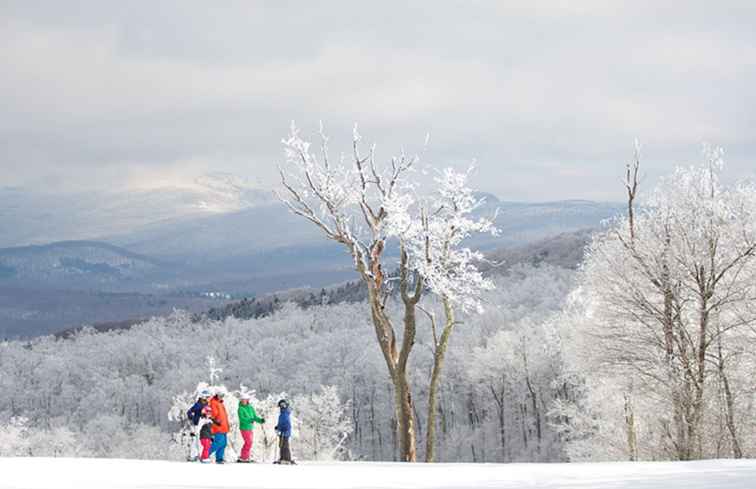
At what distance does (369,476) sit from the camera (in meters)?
18.6

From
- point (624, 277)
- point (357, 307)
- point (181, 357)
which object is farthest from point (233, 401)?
point (357, 307)

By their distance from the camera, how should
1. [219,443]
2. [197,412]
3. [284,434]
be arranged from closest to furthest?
1. [197,412]
2. [219,443]
3. [284,434]

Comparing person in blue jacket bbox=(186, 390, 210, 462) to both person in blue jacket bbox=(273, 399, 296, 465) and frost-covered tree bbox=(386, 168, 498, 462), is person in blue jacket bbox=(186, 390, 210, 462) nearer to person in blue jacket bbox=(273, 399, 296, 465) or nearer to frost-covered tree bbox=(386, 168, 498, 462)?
person in blue jacket bbox=(273, 399, 296, 465)

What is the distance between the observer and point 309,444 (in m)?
91.2

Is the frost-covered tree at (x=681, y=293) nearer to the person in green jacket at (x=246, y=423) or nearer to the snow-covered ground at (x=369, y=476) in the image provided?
the snow-covered ground at (x=369, y=476)

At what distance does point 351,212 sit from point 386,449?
294 ft

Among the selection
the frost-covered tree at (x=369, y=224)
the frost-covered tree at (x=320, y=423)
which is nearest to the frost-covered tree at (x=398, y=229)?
the frost-covered tree at (x=369, y=224)

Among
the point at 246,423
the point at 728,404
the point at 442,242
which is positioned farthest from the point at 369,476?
the point at 728,404

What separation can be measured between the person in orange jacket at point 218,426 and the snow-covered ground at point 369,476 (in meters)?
2.33

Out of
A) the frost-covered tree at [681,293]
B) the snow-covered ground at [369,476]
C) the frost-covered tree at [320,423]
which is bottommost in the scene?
the frost-covered tree at [320,423]

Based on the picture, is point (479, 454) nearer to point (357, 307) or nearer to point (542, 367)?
point (542, 367)

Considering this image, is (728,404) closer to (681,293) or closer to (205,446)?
(681,293)

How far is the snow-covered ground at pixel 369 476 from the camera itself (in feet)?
52.2

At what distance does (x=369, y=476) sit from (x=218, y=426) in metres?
6.09
